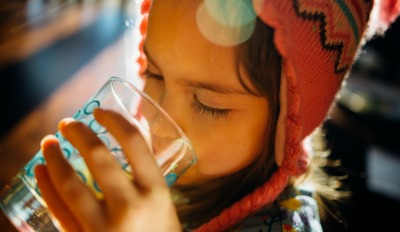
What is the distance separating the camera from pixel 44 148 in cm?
53

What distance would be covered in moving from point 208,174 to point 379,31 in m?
0.53

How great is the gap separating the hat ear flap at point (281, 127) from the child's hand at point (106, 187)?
0.32m

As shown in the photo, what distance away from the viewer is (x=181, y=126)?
2.48 ft

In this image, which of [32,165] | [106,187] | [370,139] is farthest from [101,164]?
[370,139]

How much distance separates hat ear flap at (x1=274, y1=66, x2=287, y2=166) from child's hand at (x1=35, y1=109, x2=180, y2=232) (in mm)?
322

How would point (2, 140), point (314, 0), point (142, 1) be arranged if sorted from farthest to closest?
point (2, 140), point (142, 1), point (314, 0)

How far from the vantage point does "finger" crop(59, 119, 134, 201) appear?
480 millimetres

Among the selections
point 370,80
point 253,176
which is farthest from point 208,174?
point 370,80

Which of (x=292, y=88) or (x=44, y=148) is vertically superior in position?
(x=44, y=148)

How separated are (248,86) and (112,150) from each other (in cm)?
27

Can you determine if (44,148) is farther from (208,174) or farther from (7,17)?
(7,17)

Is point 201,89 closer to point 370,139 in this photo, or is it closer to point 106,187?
point 106,187

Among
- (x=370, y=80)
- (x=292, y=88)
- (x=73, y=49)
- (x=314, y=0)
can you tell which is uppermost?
(x=314, y=0)

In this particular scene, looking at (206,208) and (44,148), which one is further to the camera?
(206,208)
